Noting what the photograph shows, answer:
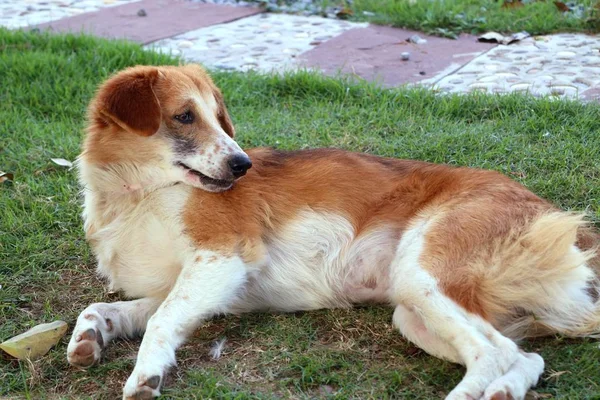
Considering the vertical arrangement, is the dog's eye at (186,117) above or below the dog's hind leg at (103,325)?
Result: above

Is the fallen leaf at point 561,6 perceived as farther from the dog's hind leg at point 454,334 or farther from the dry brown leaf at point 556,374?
the dry brown leaf at point 556,374

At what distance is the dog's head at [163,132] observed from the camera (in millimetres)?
3559

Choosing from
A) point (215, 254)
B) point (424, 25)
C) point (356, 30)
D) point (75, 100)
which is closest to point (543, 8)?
point (424, 25)

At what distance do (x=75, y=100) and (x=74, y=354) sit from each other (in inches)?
127

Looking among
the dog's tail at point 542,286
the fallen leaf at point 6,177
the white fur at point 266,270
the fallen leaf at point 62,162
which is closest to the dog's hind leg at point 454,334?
the white fur at point 266,270

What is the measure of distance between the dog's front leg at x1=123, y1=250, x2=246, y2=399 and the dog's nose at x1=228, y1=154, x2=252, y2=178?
0.38 m

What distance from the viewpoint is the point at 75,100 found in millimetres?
6000

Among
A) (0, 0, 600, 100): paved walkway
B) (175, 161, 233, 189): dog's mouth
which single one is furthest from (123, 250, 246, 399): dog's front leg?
(0, 0, 600, 100): paved walkway

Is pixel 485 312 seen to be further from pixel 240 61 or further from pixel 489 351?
pixel 240 61

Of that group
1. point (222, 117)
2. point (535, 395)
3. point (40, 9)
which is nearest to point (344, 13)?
point (40, 9)

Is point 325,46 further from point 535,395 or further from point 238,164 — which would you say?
point 535,395

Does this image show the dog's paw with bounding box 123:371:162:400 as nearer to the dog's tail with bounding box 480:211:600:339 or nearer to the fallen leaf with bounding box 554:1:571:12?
the dog's tail with bounding box 480:211:600:339

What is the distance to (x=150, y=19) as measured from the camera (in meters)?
8.10

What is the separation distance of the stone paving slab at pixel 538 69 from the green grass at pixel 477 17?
247 mm
